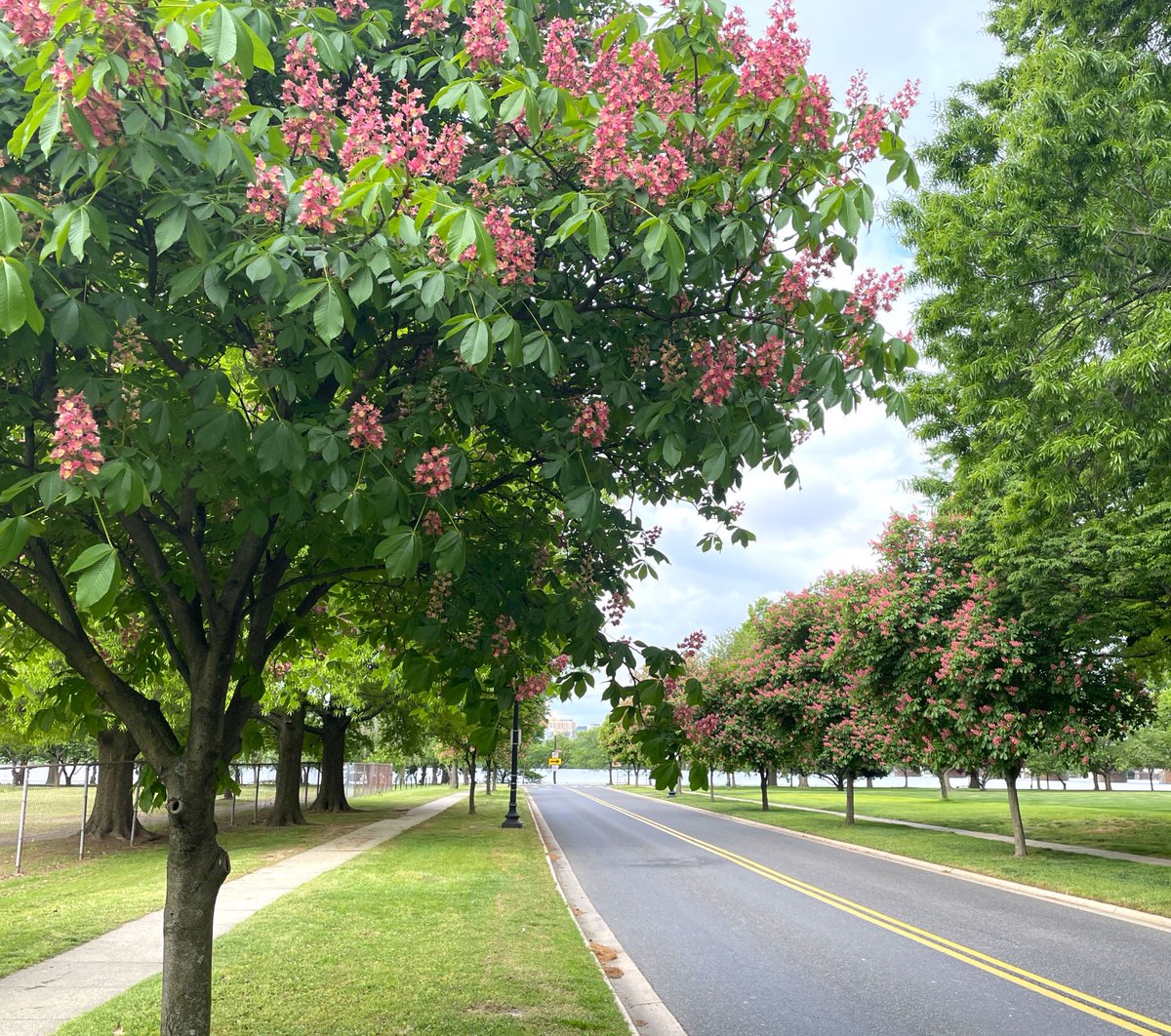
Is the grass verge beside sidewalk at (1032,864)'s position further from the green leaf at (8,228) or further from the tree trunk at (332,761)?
the tree trunk at (332,761)

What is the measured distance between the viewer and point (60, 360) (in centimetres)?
468

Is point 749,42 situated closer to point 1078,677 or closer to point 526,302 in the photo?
point 526,302

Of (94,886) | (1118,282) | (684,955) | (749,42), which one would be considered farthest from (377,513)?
(94,886)

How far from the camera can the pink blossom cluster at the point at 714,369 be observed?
13.1 ft

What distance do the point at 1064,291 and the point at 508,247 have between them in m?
12.2

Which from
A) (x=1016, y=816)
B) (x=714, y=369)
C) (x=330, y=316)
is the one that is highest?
(x=714, y=369)

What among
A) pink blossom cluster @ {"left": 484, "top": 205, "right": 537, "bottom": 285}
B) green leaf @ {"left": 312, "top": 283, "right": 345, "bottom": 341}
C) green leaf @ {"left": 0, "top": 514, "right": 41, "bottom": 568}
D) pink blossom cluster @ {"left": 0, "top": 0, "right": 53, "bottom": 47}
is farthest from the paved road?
pink blossom cluster @ {"left": 0, "top": 0, "right": 53, "bottom": 47}

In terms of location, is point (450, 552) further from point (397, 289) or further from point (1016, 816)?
point (1016, 816)

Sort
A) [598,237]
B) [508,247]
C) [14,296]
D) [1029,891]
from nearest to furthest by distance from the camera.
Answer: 1. [14,296]
2. [598,237]
3. [508,247]
4. [1029,891]

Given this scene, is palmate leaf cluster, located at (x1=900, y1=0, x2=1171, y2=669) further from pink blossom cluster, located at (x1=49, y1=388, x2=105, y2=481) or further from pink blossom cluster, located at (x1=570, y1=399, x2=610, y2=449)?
pink blossom cluster, located at (x1=49, y1=388, x2=105, y2=481)

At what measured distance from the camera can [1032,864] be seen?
64.3 ft

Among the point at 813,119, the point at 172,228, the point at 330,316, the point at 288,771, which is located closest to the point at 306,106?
the point at 172,228

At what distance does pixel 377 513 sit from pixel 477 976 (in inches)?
257

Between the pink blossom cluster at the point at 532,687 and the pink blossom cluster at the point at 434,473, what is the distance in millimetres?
1613
